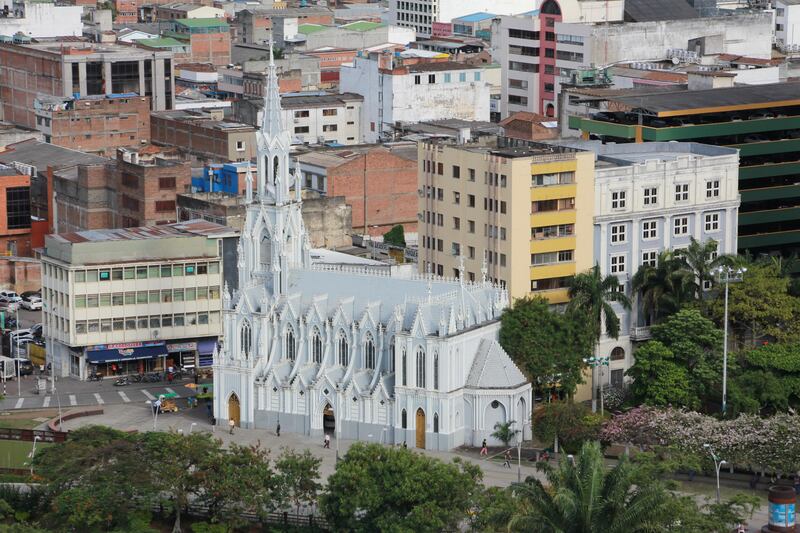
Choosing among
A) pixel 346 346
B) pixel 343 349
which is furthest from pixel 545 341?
pixel 343 349

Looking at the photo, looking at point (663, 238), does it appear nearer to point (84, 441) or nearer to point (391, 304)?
point (391, 304)

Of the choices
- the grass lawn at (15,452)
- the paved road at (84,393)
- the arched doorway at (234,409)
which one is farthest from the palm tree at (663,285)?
the grass lawn at (15,452)

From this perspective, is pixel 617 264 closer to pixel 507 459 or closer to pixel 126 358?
pixel 507 459

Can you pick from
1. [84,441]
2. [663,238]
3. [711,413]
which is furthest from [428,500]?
[663,238]

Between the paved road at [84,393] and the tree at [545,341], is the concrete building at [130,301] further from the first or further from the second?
the tree at [545,341]

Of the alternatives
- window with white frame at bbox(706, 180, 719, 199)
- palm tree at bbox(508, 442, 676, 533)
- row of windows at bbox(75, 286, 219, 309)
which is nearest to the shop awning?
row of windows at bbox(75, 286, 219, 309)

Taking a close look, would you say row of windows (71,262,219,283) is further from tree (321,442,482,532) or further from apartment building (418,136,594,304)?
tree (321,442,482,532)
